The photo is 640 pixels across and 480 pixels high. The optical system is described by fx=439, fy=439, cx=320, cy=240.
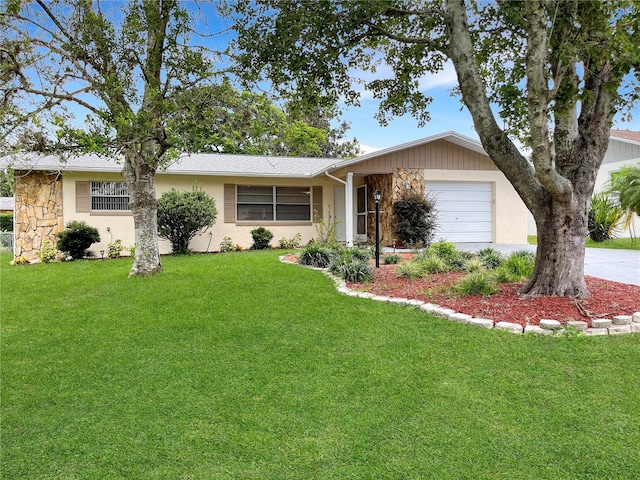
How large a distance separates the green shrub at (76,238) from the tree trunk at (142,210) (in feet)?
15.3

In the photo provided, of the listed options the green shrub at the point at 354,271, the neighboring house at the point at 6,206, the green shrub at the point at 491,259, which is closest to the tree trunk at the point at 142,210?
the green shrub at the point at 354,271

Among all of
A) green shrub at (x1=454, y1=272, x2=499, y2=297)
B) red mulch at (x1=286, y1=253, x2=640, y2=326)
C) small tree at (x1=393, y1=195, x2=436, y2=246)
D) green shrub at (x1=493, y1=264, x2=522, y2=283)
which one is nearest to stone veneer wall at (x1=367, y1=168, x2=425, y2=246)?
small tree at (x1=393, y1=195, x2=436, y2=246)

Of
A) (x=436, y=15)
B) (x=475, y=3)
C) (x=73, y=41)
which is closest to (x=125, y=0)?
(x=73, y=41)

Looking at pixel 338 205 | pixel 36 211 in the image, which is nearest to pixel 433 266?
pixel 338 205

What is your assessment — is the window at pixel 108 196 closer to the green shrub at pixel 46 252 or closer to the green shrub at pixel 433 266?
the green shrub at pixel 46 252

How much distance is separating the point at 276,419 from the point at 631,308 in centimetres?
454

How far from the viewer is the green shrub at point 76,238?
12219 mm

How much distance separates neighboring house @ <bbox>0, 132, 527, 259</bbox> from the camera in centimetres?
1293

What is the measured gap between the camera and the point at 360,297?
6.75m

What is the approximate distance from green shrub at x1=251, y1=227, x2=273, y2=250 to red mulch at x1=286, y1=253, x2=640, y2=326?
7.61 m

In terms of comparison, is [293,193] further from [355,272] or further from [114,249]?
[355,272]

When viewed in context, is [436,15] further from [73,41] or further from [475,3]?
[73,41]

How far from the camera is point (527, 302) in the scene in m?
5.59

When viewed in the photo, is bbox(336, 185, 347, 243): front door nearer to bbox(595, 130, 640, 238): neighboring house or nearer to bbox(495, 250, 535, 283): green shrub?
bbox(495, 250, 535, 283): green shrub
